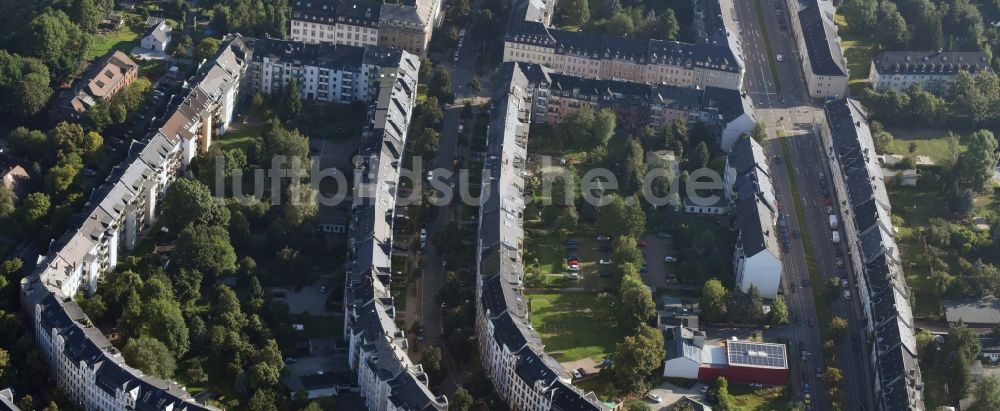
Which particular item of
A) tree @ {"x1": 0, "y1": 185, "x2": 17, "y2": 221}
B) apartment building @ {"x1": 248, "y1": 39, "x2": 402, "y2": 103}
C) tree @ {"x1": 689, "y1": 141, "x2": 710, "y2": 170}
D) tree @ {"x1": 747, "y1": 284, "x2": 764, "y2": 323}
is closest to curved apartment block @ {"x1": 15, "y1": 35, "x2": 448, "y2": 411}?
apartment building @ {"x1": 248, "y1": 39, "x2": 402, "y2": 103}

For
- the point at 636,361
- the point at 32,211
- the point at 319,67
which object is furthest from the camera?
→ the point at 319,67

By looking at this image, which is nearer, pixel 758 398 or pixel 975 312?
pixel 758 398

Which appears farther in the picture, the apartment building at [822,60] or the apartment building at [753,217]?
the apartment building at [822,60]

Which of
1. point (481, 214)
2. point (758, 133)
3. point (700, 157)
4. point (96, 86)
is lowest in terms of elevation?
point (481, 214)

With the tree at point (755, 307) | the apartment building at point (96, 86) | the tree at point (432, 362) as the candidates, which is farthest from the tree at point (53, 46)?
the tree at point (755, 307)

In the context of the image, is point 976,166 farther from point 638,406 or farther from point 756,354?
point 638,406

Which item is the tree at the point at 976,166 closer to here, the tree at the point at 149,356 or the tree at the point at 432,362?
the tree at the point at 432,362

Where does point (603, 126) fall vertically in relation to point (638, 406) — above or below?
above

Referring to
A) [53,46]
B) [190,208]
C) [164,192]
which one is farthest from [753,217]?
[53,46]
